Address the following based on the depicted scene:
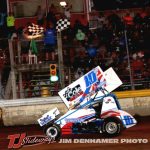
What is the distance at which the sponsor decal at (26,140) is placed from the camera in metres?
9.73

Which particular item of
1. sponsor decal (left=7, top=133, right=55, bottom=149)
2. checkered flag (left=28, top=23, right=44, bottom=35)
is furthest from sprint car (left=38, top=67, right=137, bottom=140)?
checkered flag (left=28, top=23, right=44, bottom=35)

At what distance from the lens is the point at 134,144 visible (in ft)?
30.0

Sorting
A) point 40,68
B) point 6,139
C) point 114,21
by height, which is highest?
point 114,21

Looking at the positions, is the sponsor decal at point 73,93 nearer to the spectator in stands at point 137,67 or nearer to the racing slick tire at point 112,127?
the racing slick tire at point 112,127

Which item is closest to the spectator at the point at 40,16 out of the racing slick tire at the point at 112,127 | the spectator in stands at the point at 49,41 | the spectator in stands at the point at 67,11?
the spectator in stands at the point at 67,11

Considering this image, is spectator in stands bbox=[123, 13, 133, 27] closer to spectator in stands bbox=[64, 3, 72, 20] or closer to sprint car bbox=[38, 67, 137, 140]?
spectator in stands bbox=[64, 3, 72, 20]

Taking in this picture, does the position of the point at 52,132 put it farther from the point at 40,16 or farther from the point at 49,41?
the point at 40,16

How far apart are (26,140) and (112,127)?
1980mm

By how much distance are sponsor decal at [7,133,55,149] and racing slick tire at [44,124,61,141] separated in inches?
3.8

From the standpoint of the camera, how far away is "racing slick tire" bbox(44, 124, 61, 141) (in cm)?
970

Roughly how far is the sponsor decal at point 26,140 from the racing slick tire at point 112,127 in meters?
1.16

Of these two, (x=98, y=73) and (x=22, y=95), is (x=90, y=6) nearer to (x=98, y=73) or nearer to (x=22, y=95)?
(x=22, y=95)

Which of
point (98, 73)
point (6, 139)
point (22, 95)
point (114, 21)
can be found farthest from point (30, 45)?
point (98, 73)

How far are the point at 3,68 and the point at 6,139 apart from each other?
140 inches
